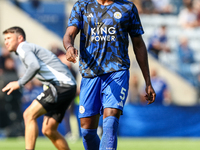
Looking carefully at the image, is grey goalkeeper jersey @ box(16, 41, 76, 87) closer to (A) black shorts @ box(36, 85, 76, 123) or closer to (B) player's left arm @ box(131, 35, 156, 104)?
(A) black shorts @ box(36, 85, 76, 123)

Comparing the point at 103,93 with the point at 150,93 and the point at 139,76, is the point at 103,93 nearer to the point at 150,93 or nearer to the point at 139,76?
the point at 150,93

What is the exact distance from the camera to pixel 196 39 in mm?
18109

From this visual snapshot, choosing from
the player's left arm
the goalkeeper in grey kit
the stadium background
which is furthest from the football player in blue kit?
the stadium background

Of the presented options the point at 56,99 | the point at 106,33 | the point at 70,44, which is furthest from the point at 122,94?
the point at 56,99

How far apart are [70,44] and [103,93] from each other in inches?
32.1

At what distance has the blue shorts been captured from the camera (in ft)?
15.8

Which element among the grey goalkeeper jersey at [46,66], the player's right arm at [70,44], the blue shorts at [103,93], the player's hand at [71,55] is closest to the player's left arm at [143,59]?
the blue shorts at [103,93]

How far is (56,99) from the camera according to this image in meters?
6.25

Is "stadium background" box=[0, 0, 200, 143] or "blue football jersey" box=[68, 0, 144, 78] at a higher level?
"blue football jersey" box=[68, 0, 144, 78]

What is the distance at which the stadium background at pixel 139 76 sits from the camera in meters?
12.6

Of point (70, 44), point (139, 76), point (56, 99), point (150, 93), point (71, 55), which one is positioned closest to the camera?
point (71, 55)

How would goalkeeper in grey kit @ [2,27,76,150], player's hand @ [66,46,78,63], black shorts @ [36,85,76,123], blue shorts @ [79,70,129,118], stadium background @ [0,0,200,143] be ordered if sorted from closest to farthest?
player's hand @ [66,46,78,63]
blue shorts @ [79,70,129,118]
goalkeeper in grey kit @ [2,27,76,150]
black shorts @ [36,85,76,123]
stadium background @ [0,0,200,143]

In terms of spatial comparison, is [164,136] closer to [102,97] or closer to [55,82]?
[55,82]

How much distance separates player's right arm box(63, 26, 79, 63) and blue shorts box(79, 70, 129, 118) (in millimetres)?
615
